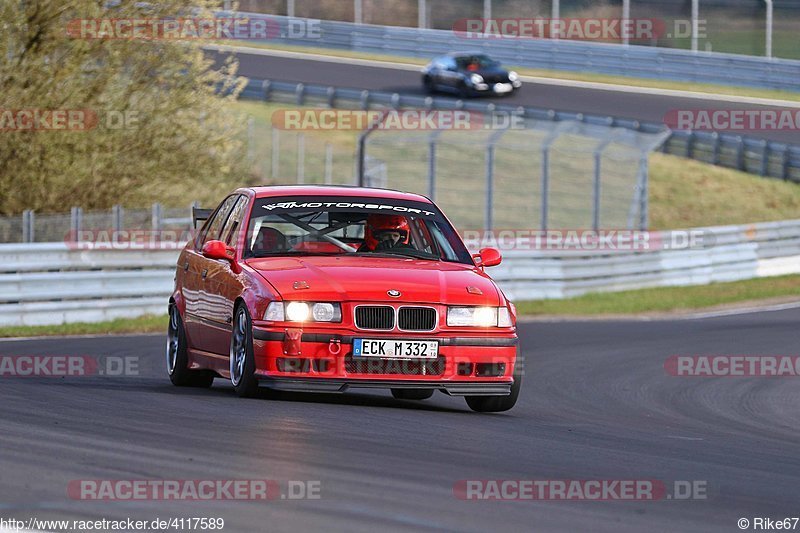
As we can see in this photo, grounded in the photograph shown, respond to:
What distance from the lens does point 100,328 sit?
18109 mm

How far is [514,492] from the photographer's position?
6.29 meters

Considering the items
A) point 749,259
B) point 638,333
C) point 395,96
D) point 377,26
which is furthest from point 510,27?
point 638,333

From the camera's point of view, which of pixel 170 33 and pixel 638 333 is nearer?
pixel 638 333

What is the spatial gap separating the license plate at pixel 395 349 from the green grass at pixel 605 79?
35.2 m

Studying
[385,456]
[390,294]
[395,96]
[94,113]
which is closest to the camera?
[385,456]

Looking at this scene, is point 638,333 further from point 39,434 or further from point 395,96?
point 395,96

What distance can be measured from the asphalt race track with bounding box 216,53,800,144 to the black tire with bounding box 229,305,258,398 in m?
31.6

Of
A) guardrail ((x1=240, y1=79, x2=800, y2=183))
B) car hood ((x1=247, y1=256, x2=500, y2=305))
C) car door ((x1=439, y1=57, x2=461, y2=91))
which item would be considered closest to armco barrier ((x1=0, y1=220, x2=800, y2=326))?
guardrail ((x1=240, y1=79, x2=800, y2=183))

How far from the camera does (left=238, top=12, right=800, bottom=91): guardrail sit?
43656 mm

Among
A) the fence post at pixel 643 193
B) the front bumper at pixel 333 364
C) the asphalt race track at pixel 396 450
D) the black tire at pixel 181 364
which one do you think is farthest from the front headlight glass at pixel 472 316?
the fence post at pixel 643 193

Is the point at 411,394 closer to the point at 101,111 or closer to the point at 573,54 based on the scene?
the point at 101,111

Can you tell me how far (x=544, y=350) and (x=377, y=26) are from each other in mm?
36129

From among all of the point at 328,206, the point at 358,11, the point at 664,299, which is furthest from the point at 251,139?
the point at 328,206

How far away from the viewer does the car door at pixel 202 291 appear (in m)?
10.6
